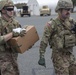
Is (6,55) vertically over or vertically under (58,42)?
under

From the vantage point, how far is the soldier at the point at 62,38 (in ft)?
18.9

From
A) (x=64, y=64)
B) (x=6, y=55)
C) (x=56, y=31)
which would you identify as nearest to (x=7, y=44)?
(x=6, y=55)

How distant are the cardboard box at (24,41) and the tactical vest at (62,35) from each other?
358 millimetres

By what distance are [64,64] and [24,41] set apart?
2.36ft

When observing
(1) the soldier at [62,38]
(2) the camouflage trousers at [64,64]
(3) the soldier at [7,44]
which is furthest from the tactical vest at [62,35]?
(3) the soldier at [7,44]

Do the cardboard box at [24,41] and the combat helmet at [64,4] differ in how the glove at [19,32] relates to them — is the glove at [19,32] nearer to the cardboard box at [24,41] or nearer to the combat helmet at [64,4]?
the cardboard box at [24,41]

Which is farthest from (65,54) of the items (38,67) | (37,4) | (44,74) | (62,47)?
A: (37,4)

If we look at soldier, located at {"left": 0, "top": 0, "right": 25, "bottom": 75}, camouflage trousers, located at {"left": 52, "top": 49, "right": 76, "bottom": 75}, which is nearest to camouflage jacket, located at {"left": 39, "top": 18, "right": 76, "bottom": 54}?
camouflage trousers, located at {"left": 52, "top": 49, "right": 76, "bottom": 75}

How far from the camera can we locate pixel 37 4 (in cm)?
7819

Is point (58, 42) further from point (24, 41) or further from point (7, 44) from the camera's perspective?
point (7, 44)

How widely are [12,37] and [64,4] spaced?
0.96m

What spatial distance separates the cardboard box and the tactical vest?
0.36 metres

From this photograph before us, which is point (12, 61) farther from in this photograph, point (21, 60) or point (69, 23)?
point (21, 60)

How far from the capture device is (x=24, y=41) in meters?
5.78
